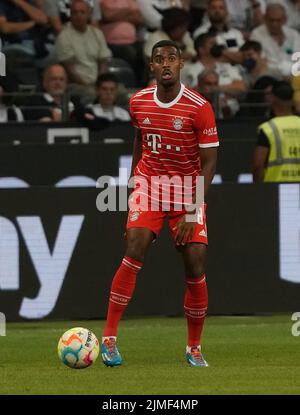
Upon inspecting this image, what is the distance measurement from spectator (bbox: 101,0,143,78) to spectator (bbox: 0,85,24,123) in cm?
223

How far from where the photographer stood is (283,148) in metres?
13.4

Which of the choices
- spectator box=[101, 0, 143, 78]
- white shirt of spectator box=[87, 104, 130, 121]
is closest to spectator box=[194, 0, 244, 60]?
spectator box=[101, 0, 143, 78]

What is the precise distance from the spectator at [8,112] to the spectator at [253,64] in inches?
126

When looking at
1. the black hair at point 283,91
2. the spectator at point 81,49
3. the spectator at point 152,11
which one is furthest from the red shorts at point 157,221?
the spectator at point 152,11

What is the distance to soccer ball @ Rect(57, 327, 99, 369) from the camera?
360 inches

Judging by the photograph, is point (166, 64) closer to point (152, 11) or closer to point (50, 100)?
point (50, 100)

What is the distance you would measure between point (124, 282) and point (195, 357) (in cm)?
73

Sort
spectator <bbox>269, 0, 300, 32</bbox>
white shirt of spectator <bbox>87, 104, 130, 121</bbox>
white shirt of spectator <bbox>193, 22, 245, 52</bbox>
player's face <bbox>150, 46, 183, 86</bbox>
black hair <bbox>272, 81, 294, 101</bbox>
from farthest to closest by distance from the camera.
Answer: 1. spectator <bbox>269, 0, 300, 32</bbox>
2. white shirt of spectator <bbox>193, 22, 245, 52</bbox>
3. white shirt of spectator <bbox>87, 104, 130, 121</bbox>
4. black hair <bbox>272, 81, 294, 101</bbox>
5. player's face <bbox>150, 46, 183, 86</bbox>

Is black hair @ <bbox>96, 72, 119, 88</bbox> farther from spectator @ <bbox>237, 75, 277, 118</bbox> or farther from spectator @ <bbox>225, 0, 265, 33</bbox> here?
spectator @ <bbox>225, 0, 265, 33</bbox>

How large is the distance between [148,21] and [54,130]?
3009 millimetres

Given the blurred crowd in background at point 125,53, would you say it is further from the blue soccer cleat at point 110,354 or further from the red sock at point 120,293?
the blue soccer cleat at point 110,354
